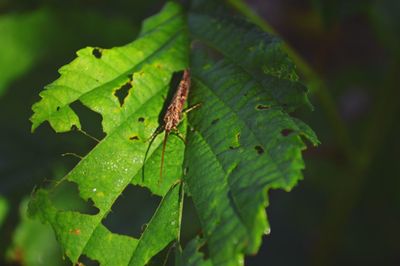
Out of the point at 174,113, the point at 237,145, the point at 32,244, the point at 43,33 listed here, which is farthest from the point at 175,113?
the point at 43,33

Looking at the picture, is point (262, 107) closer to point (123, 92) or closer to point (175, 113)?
point (175, 113)

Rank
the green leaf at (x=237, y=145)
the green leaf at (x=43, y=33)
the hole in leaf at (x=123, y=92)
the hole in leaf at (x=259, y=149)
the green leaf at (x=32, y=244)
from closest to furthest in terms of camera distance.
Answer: the green leaf at (x=237, y=145) < the hole in leaf at (x=259, y=149) < the hole in leaf at (x=123, y=92) < the green leaf at (x=32, y=244) < the green leaf at (x=43, y=33)

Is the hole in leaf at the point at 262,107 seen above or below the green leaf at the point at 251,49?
below

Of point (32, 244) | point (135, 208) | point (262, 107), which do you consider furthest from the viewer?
point (32, 244)

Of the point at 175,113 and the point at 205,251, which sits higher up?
the point at 175,113

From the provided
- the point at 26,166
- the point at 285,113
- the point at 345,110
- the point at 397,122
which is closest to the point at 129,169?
the point at 285,113

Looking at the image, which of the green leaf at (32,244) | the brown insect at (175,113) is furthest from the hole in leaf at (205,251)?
the green leaf at (32,244)

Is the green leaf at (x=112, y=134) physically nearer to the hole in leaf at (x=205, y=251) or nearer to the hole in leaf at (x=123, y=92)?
the hole in leaf at (x=123, y=92)
